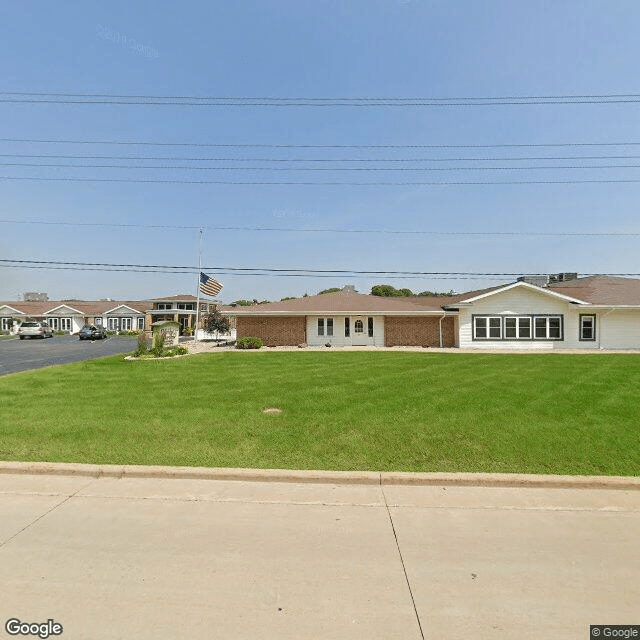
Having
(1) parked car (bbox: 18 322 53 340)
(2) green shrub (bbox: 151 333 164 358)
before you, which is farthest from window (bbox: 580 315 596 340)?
(1) parked car (bbox: 18 322 53 340)

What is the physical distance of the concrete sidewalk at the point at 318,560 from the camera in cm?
291

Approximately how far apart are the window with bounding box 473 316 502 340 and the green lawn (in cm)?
1339

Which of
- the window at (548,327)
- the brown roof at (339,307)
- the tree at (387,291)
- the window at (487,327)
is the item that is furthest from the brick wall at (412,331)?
the tree at (387,291)

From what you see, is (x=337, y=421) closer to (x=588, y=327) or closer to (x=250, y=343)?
(x=250, y=343)

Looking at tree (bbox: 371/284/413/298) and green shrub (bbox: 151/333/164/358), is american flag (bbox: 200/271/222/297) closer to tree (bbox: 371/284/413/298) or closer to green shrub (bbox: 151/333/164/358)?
green shrub (bbox: 151/333/164/358)

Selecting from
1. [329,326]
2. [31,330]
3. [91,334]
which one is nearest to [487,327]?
[329,326]

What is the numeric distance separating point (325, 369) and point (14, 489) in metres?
11.8

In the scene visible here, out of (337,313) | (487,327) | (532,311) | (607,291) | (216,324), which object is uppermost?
(607,291)

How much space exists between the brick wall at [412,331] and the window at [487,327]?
1.86 m

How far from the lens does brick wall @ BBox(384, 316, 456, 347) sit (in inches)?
1128

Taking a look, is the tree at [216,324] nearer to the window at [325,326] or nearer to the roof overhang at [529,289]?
the window at [325,326]

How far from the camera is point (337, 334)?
29172 millimetres

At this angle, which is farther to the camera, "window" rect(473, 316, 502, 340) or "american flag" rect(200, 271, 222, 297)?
"american flag" rect(200, 271, 222, 297)

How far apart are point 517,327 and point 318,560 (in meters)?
27.6
